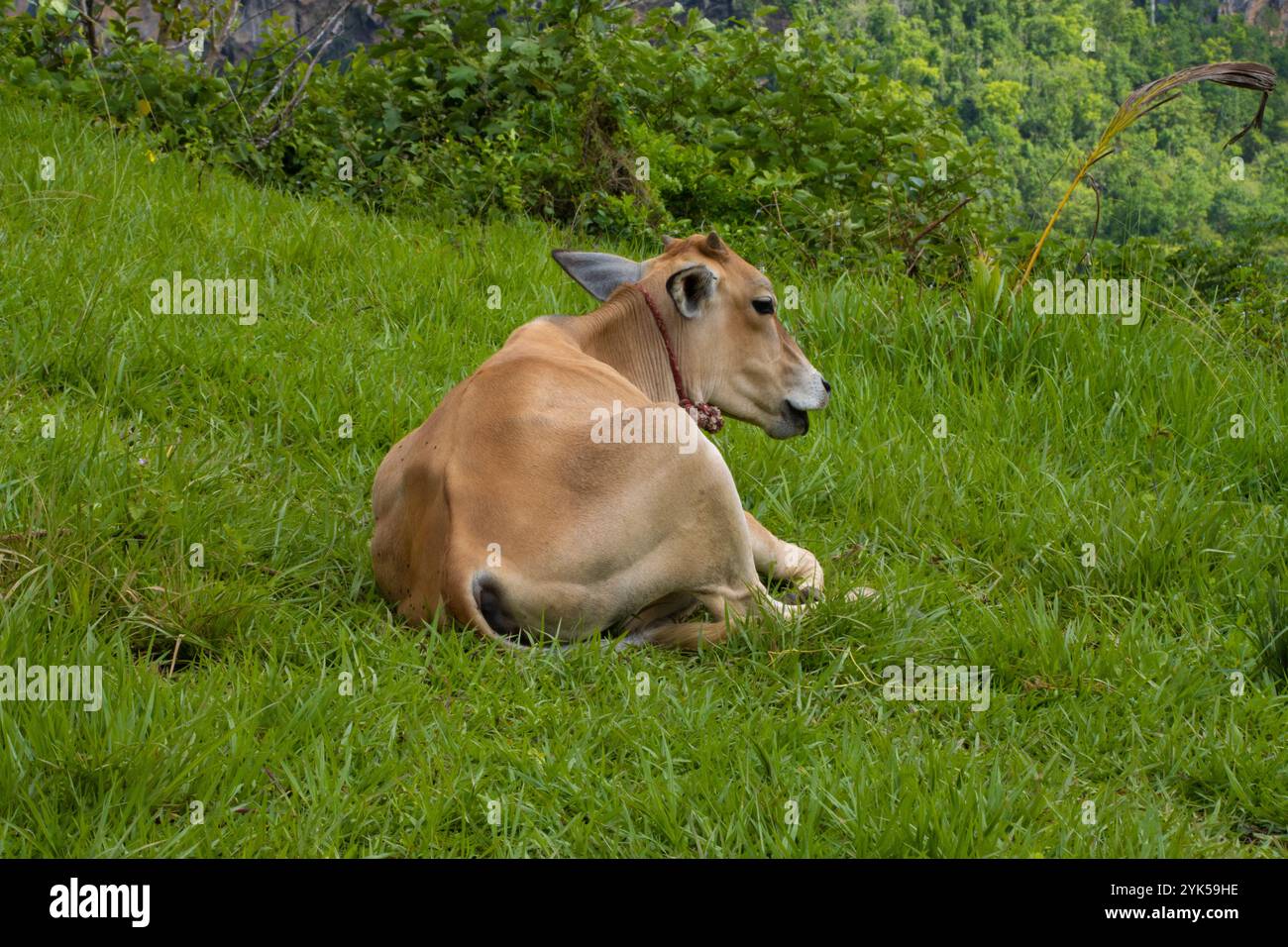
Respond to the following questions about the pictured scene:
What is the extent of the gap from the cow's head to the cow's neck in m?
0.03

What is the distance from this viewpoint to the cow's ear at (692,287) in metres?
5.34

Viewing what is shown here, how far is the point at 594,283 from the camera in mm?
5691

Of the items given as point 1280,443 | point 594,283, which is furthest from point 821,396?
point 1280,443

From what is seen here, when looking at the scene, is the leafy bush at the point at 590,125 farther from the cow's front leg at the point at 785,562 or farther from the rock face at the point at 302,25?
the rock face at the point at 302,25

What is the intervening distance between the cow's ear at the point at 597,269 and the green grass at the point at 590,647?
976mm

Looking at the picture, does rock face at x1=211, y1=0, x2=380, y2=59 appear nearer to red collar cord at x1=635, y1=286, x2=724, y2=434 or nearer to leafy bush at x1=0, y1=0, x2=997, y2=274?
leafy bush at x1=0, y1=0, x2=997, y2=274

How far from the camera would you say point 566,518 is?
4.25 meters

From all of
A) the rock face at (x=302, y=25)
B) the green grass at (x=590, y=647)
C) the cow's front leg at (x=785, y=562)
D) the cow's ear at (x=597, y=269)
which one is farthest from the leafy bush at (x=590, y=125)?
the rock face at (x=302, y=25)

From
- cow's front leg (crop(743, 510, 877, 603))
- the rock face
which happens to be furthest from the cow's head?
the rock face

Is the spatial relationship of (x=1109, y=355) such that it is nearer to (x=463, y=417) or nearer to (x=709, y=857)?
(x=463, y=417)

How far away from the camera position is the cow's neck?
5402 millimetres

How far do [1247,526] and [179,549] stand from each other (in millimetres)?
3983

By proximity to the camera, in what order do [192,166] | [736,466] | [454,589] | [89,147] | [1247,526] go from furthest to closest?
[192,166] → [89,147] → [736,466] → [1247,526] → [454,589]

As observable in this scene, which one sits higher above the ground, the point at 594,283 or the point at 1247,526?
the point at 594,283
